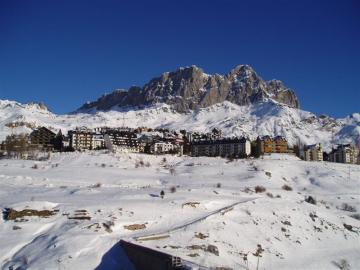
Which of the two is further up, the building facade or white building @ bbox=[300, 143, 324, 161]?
the building facade

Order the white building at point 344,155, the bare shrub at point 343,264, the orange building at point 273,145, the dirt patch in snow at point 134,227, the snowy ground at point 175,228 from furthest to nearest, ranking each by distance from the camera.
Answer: the white building at point 344,155, the orange building at point 273,145, the bare shrub at point 343,264, the dirt patch in snow at point 134,227, the snowy ground at point 175,228

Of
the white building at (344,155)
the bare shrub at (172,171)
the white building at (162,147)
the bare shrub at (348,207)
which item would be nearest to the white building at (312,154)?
the white building at (344,155)

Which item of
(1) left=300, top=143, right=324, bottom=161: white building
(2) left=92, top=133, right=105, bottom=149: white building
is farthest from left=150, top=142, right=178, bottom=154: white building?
(1) left=300, top=143, right=324, bottom=161: white building

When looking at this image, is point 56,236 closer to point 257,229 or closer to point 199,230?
point 199,230

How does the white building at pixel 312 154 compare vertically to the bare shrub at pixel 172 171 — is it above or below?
above

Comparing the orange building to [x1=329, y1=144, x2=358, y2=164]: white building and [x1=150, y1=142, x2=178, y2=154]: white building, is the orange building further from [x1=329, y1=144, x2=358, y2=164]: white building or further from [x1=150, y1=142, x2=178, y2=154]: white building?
[x1=150, y1=142, x2=178, y2=154]: white building

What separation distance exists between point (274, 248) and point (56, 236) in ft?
57.8

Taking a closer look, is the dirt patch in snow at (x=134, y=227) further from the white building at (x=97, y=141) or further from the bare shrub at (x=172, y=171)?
the white building at (x=97, y=141)

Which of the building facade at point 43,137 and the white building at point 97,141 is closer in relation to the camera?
the building facade at point 43,137

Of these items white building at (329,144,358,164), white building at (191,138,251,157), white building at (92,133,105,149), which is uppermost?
white building at (92,133,105,149)

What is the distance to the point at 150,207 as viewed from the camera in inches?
1690

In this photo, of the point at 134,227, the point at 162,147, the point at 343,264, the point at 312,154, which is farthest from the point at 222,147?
the point at 134,227

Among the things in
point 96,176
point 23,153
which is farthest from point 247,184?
point 23,153

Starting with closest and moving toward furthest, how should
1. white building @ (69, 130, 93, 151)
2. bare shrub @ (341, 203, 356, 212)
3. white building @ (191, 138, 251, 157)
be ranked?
bare shrub @ (341, 203, 356, 212), white building @ (69, 130, 93, 151), white building @ (191, 138, 251, 157)
